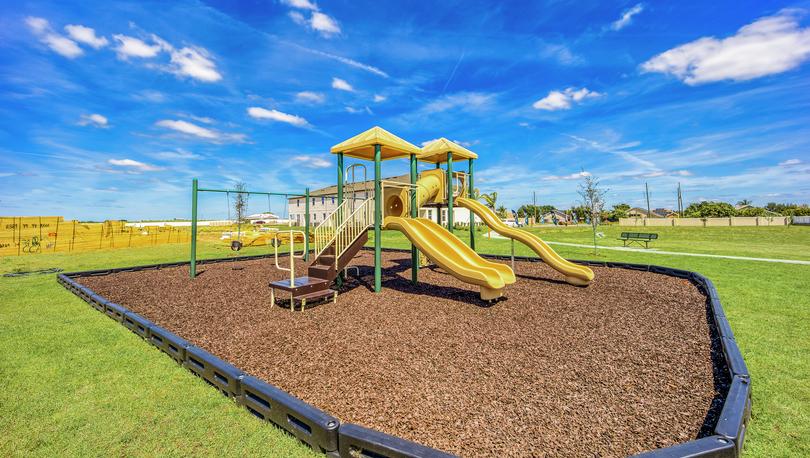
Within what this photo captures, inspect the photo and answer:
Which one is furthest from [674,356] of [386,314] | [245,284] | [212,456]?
[245,284]

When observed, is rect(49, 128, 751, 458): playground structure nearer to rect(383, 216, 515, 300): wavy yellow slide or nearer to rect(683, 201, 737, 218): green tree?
rect(383, 216, 515, 300): wavy yellow slide

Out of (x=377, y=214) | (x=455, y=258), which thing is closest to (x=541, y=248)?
(x=455, y=258)

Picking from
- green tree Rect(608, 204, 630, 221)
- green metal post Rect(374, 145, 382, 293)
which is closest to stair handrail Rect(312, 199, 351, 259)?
green metal post Rect(374, 145, 382, 293)

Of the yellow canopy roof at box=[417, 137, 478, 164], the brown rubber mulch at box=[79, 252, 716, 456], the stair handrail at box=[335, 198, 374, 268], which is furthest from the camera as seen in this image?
the yellow canopy roof at box=[417, 137, 478, 164]

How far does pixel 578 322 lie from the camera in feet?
20.6

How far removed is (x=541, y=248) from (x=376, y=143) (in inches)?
237

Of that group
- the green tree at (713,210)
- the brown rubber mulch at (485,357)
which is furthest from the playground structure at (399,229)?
the green tree at (713,210)

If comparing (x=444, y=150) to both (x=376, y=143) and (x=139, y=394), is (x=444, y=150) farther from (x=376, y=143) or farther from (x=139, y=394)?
(x=139, y=394)

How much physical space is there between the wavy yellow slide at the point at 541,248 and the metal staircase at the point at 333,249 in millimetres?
3940

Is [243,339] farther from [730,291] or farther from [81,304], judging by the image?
[730,291]

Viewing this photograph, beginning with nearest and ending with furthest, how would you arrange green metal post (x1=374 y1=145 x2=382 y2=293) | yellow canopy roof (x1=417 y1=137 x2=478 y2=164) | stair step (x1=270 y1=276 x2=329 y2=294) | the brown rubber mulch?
the brown rubber mulch
stair step (x1=270 y1=276 x2=329 y2=294)
green metal post (x1=374 y1=145 x2=382 y2=293)
yellow canopy roof (x1=417 y1=137 x2=478 y2=164)

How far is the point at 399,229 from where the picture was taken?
379 inches

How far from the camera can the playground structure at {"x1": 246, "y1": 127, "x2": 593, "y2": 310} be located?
768 centimetres

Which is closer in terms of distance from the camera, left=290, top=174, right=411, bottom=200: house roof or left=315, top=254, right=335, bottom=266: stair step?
left=315, top=254, right=335, bottom=266: stair step
